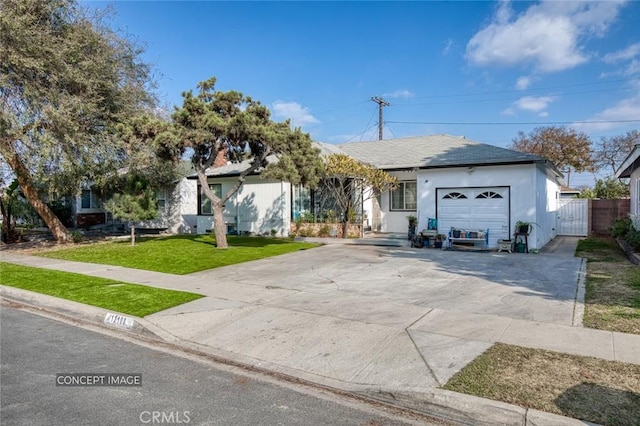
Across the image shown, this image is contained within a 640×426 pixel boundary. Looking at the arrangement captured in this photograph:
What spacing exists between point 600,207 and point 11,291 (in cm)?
2334

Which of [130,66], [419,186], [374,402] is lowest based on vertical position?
[374,402]

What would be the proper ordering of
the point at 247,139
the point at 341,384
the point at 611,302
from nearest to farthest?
the point at 341,384
the point at 611,302
the point at 247,139

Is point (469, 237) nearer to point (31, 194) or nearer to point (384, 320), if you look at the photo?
point (384, 320)

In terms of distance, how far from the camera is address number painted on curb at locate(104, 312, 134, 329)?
6.29 m

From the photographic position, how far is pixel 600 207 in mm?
20094

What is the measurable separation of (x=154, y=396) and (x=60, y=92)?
12726 mm

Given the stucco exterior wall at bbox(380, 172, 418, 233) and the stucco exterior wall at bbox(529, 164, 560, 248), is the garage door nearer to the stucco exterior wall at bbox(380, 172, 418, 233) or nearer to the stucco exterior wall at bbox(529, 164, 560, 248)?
the stucco exterior wall at bbox(529, 164, 560, 248)

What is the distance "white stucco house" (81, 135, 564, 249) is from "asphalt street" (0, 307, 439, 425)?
39.8ft

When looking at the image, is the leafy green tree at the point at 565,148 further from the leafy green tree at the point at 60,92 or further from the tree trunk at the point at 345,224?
the leafy green tree at the point at 60,92

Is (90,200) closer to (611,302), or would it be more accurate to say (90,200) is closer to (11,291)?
(11,291)

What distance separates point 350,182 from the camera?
57.9 ft

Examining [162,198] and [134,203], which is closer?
[134,203]

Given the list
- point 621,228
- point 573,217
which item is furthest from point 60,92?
point 573,217

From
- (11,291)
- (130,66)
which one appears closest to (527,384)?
(11,291)
